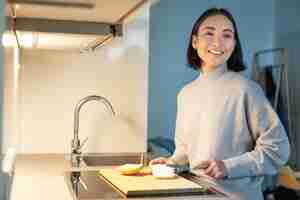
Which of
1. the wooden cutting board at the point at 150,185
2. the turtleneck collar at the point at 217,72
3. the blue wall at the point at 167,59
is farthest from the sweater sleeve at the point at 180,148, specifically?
the blue wall at the point at 167,59

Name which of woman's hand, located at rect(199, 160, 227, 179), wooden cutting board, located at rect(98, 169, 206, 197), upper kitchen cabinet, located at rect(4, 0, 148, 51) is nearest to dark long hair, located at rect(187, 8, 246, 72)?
upper kitchen cabinet, located at rect(4, 0, 148, 51)

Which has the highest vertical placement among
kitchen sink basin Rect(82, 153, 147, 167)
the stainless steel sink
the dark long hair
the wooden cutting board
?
the dark long hair

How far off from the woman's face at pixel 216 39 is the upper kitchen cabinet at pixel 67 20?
0.27 metres

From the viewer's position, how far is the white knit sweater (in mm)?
1432

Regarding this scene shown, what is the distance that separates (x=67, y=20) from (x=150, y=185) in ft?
2.18

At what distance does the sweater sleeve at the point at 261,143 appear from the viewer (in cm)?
141

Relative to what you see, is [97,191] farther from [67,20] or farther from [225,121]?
[67,20]

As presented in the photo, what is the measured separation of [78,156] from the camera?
1961mm

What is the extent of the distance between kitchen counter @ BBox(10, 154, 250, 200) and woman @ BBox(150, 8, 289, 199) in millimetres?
171

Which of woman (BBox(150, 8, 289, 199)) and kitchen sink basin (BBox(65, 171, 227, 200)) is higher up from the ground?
woman (BBox(150, 8, 289, 199))

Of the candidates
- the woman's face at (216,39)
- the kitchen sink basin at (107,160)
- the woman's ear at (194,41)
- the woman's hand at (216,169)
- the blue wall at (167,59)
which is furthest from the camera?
the blue wall at (167,59)

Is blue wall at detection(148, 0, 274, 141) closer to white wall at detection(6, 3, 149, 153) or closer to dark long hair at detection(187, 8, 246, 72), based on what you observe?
white wall at detection(6, 3, 149, 153)

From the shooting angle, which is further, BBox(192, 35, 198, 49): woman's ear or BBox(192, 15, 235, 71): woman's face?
BBox(192, 35, 198, 49): woman's ear

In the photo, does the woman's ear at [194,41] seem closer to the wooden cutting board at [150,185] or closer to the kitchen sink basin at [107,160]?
the wooden cutting board at [150,185]
